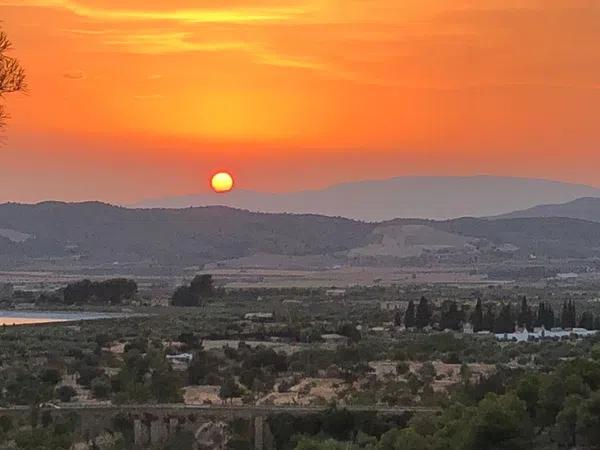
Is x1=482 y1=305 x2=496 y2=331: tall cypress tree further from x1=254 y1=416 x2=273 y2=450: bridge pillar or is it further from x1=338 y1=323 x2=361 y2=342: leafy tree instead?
x1=254 y1=416 x2=273 y2=450: bridge pillar

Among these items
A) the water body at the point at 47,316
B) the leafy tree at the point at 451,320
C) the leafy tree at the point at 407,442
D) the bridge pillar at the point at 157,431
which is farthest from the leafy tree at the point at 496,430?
the water body at the point at 47,316

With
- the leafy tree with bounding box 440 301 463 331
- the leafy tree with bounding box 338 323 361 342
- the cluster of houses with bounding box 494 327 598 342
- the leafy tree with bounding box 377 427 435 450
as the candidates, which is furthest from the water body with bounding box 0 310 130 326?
the leafy tree with bounding box 377 427 435 450

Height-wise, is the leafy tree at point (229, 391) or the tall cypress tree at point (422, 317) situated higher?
the tall cypress tree at point (422, 317)

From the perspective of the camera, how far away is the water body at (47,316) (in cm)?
8891

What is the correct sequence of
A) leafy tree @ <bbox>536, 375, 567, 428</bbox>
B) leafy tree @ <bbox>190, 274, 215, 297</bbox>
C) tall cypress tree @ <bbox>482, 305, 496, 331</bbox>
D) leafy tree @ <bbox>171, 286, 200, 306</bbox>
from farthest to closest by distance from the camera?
leafy tree @ <bbox>190, 274, 215, 297</bbox>
leafy tree @ <bbox>171, 286, 200, 306</bbox>
tall cypress tree @ <bbox>482, 305, 496, 331</bbox>
leafy tree @ <bbox>536, 375, 567, 428</bbox>

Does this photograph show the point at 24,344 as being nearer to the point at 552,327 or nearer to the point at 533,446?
the point at 552,327

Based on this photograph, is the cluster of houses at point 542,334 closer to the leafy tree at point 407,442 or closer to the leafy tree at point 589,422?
the leafy tree at point 407,442

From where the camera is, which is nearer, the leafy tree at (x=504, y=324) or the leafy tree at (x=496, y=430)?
the leafy tree at (x=496, y=430)

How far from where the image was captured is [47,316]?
95625mm

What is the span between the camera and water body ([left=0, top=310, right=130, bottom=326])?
88.9 meters

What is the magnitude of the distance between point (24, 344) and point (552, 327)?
96.6 ft

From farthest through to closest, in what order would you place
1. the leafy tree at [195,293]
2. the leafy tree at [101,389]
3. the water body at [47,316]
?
the leafy tree at [195,293]
the water body at [47,316]
the leafy tree at [101,389]

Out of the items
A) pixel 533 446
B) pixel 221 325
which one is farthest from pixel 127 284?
pixel 533 446

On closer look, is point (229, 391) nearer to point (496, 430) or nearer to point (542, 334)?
point (496, 430)
